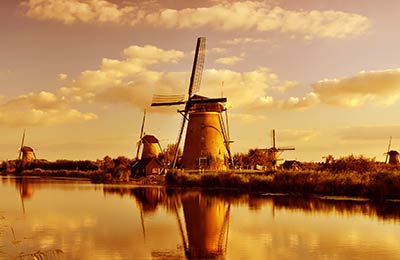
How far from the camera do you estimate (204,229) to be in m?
14.8

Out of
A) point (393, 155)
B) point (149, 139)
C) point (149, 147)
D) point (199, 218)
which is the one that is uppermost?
point (149, 139)

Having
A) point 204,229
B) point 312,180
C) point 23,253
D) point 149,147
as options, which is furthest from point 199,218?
point 149,147

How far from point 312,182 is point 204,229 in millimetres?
11874

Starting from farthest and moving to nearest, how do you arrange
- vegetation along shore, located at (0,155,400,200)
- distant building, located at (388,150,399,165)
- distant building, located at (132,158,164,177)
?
distant building, located at (388,150,399,165), distant building, located at (132,158,164,177), vegetation along shore, located at (0,155,400,200)

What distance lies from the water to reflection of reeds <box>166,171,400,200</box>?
1693 millimetres

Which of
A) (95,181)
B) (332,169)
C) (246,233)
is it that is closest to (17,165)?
(95,181)

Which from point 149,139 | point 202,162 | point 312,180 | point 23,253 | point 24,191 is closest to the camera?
point 23,253

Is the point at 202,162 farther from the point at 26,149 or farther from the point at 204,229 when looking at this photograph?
the point at 26,149

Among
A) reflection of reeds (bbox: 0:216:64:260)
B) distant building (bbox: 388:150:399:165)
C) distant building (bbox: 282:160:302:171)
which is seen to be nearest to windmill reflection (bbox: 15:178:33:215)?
reflection of reeds (bbox: 0:216:64:260)

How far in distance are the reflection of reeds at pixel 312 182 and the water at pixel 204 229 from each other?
1.69 meters

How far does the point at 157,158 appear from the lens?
159ft

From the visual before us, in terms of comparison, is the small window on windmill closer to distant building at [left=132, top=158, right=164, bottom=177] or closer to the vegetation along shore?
the vegetation along shore

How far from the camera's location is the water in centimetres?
1122

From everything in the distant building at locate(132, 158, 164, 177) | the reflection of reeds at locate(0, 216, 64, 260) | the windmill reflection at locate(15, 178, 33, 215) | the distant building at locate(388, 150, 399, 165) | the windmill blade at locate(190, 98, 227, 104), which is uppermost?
Result: the windmill blade at locate(190, 98, 227, 104)
